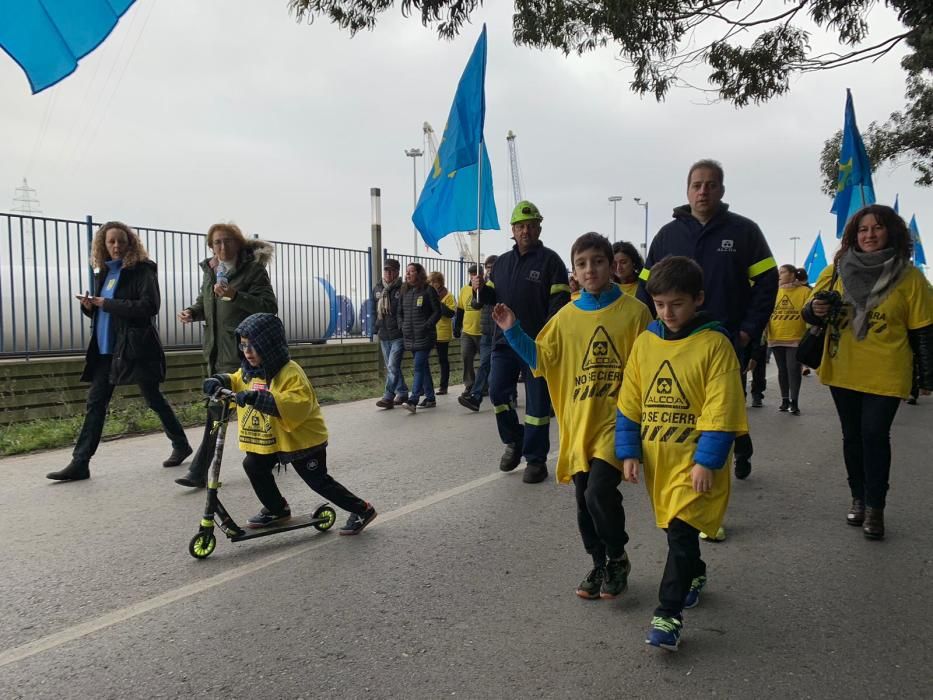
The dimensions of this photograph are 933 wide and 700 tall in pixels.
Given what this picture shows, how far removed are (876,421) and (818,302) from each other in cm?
75

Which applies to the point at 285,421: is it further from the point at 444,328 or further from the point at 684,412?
the point at 444,328

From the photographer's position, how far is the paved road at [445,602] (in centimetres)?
278

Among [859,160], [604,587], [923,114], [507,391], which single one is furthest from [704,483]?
[923,114]

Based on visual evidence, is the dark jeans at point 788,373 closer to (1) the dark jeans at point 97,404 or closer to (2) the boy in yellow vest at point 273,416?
(2) the boy in yellow vest at point 273,416

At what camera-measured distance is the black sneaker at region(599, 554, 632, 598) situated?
349 cm

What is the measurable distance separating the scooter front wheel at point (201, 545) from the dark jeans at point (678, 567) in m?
2.44

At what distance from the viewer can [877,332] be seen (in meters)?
4.38

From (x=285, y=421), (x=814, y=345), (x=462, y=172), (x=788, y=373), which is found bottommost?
(x=788, y=373)

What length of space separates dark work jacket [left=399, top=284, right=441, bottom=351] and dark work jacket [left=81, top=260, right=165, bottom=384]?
4.64 m

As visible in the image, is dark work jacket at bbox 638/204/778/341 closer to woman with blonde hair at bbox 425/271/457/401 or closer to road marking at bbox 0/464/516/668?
road marking at bbox 0/464/516/668

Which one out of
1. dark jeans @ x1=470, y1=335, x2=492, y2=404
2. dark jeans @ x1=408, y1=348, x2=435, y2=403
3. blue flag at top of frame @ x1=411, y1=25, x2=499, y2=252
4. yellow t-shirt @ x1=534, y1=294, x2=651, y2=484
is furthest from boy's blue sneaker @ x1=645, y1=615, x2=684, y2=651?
dark jeans @ x1=408, y1=348, x2=435, y2=403

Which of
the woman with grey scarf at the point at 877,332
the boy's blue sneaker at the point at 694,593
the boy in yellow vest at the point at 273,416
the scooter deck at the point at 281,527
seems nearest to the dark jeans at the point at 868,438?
the woman with grey scarf at the point at 877,332

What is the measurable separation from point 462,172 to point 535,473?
2812mm

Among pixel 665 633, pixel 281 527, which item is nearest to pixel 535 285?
pixel 281 527
